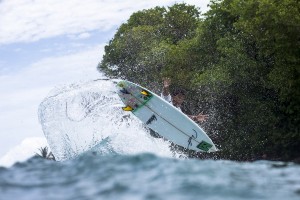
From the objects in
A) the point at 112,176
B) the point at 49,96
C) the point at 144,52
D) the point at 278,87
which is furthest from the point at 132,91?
the point at 144,52

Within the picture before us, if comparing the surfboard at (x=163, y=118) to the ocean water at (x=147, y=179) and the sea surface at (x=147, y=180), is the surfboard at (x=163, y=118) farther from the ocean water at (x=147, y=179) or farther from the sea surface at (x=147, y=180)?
the sea surface at (x=147, y=180)

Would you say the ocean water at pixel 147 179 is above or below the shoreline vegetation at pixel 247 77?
below

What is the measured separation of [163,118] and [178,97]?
12.5m

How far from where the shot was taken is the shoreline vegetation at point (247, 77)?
23.2m

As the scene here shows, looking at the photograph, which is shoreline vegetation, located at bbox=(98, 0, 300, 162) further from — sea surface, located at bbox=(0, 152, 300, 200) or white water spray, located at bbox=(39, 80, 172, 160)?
sea surface, located at bbox=(0, 152, 300, 200)

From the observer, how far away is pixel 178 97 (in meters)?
32.8

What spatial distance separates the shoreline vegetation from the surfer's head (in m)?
0.46

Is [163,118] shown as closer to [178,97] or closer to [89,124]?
[89,124]

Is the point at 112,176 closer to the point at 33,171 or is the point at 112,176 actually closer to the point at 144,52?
the point at 33,171

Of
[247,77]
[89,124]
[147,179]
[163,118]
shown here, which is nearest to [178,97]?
[247,77]

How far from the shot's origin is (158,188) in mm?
7207

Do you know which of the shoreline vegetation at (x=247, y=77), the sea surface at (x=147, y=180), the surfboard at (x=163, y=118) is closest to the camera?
the sea surface at (x=147, y=180)

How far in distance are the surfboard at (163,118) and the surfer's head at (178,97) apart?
11446 millimetres

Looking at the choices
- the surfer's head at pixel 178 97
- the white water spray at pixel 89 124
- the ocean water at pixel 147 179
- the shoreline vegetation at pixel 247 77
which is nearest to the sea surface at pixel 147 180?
the ocean water at pixel 147 179
